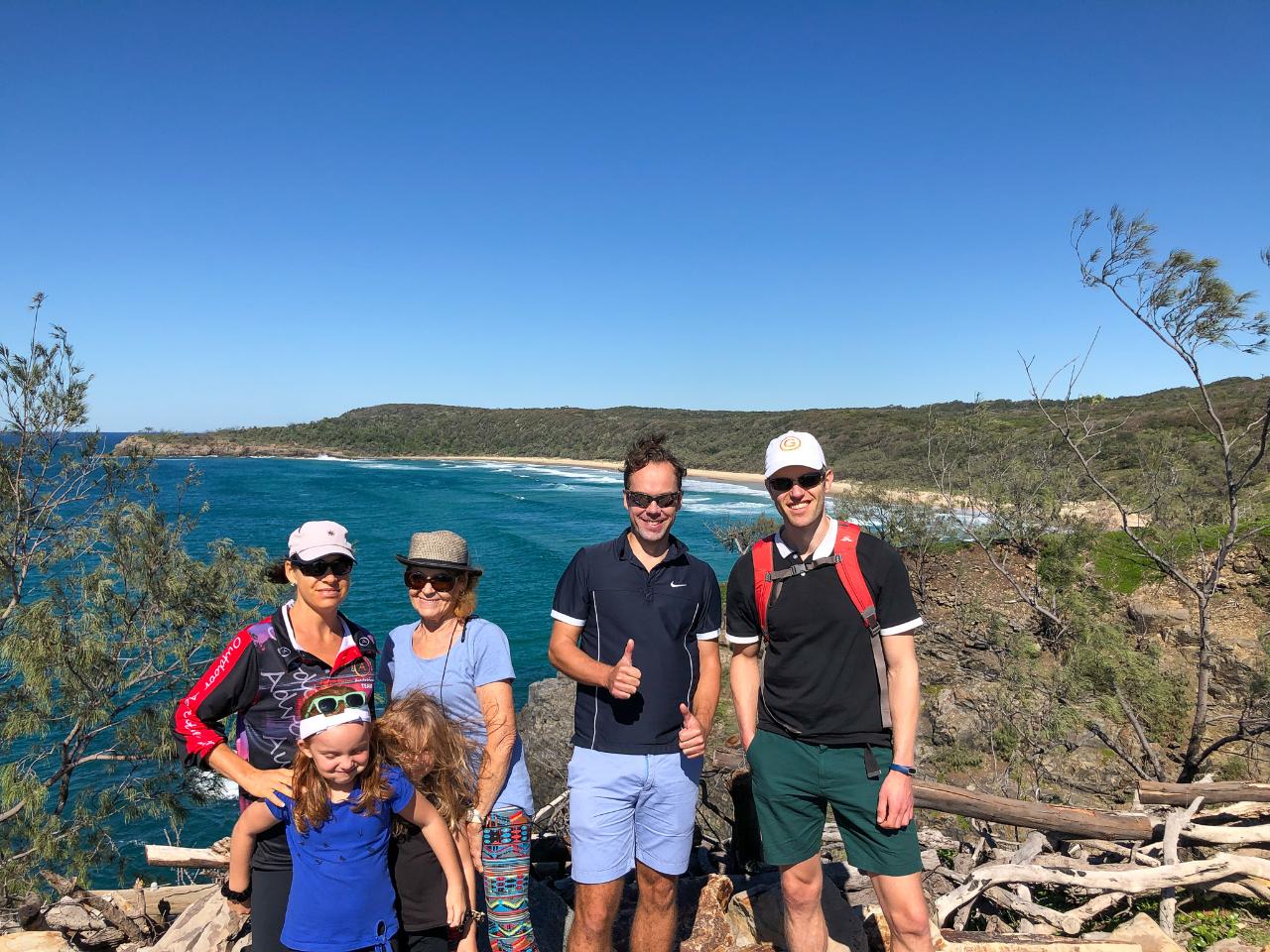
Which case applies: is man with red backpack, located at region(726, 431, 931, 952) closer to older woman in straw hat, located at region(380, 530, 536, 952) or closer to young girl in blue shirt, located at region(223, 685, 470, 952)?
older woman in straw hat, located at region(380, 530, 536, 952)

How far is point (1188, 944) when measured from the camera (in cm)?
409

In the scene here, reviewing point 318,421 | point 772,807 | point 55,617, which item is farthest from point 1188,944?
point 318,421

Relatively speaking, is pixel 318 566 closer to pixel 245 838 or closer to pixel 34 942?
pixel 245 838

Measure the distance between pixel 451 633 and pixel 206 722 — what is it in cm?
93

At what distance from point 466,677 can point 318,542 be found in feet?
2.65

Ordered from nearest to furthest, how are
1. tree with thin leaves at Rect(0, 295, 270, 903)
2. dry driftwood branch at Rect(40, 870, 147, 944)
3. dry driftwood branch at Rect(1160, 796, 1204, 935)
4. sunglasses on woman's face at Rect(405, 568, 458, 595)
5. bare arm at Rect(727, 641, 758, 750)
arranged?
sunglasses on woman's face at Rect(405, 568, 458, 595), bare arm at Rect(727, 641, 758, 750), dry driftwood branch at Rect(40, 870, 147, 944), dry driftwood branch at Rect(1160, 796, 1204, 935), tree with thin leaves at Rect(0, 295, 270, 903)

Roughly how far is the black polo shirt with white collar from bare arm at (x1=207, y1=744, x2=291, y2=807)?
1.12 metres

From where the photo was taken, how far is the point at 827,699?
2.84 metres

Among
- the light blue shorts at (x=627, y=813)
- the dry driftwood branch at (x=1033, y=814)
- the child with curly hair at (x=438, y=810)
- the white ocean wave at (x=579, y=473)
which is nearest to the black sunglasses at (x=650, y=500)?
the light blue shorts at (x=627, y=813)

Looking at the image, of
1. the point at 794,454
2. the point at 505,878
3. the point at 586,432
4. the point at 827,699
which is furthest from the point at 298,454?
the point at 827,699

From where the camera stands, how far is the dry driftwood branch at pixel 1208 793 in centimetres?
501

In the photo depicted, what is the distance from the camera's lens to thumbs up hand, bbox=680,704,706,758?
291cm

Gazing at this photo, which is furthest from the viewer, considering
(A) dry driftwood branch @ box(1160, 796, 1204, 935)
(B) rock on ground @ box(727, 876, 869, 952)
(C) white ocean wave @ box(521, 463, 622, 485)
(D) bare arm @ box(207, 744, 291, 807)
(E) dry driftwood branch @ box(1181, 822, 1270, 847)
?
(C) white ocean wave @ box(521, 463, 622, 485)

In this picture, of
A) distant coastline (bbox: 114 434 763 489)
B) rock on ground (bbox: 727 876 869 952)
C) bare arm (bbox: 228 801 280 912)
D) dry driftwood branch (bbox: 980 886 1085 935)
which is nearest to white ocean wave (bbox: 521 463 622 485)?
distant coastline (bbox: 114 434 763 489)
